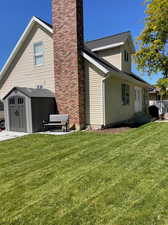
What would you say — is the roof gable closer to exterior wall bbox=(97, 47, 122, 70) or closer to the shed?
exterior wall bbox=(97, 47, 122, 70)

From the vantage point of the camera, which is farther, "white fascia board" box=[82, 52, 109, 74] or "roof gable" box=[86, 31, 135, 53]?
"roof gable" box=[86, 31, 135, 53]

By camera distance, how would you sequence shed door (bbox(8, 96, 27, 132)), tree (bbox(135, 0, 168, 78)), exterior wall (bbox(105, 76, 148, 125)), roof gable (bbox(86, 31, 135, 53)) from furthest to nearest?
roof gable (bbox(86, 31, 135, 53)) < exterior wall (bbox(105, 76, 148, 125)) < shed door (bbox(8, 96, 27, 132)) < tree (bbox(135, 0, 168, 78))

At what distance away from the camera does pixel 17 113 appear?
9984 mm

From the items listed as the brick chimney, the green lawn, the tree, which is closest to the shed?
the brick chimney

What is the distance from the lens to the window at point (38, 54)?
11.5 m

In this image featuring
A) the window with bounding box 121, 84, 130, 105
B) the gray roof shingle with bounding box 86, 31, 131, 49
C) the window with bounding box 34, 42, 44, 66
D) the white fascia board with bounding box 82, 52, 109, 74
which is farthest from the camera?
the gray roof shingle with bounding box 86, 31, 131, 49

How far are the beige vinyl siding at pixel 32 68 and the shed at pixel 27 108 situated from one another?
125cm

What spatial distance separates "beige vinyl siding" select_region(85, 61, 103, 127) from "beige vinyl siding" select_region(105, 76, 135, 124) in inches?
17.6

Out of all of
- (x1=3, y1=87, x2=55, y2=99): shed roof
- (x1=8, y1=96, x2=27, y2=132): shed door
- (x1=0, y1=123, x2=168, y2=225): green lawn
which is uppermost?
(x1=3, y1=87, x2=55, y2=99): shed roof

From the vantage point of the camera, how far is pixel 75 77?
9.83m

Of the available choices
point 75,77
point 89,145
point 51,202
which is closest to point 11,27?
point 75,77

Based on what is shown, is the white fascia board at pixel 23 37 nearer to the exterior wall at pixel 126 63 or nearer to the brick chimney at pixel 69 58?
the brick chimney at pixel 69 58

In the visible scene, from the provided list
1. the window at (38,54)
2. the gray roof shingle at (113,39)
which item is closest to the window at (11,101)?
the window at (38,54)

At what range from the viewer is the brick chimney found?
32.1 ft
